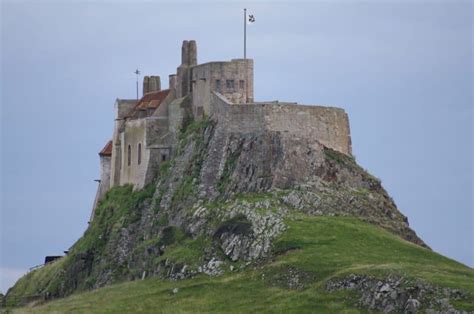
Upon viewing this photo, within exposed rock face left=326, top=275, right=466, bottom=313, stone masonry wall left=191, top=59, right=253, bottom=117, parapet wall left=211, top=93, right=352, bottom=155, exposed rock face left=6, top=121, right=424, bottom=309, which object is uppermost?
stone masonry wall left=191, top=59, right=253, bottom=117

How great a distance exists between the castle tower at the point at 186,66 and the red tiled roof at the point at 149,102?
212cm

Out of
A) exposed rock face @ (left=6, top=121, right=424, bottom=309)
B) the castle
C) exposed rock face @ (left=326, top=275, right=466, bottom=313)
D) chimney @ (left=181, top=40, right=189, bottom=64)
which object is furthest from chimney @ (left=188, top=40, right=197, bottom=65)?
exposed rock face @ (left=326, top=275, right=466, bottom=313)

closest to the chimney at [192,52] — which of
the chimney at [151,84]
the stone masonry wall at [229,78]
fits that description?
the stone masonry wall at [229,78]

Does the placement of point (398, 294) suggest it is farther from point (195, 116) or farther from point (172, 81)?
point (172, 81)

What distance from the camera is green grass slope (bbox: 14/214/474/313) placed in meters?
110

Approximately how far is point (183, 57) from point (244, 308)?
3719 centimetres

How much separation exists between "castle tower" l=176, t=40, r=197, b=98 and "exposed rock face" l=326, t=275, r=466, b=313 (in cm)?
3707

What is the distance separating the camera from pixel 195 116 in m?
142

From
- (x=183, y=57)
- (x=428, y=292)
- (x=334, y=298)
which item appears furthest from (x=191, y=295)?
(x=183, y=57)

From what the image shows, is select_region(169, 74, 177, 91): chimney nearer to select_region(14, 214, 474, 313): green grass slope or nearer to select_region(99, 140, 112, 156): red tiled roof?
select_region(99, 140, 112, 156): red tiled roof

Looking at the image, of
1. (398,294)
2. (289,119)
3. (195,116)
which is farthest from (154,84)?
(398,294)

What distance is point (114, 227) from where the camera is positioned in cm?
14200

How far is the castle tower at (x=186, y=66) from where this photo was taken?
5669 inches

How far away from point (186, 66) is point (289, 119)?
592 inches
